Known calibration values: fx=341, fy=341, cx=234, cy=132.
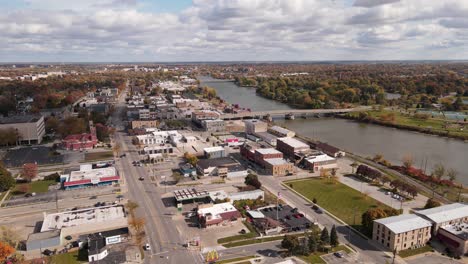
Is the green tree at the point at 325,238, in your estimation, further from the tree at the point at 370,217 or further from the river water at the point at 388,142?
the river water at the point at 388,142

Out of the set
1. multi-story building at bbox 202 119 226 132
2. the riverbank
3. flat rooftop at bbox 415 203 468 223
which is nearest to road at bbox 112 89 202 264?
flat rooftop at bbox 415 203 468 223

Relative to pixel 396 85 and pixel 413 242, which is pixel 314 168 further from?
pixel 396 85

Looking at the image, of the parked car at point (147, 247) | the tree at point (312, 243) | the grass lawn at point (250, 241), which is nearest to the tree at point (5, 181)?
the parked car at point (147, 247)

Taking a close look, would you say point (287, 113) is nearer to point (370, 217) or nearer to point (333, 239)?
point (370, 217)

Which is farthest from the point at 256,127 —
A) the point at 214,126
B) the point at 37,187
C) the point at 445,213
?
the point at 445,213

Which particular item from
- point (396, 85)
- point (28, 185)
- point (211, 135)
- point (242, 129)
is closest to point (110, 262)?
point (28, 185)
